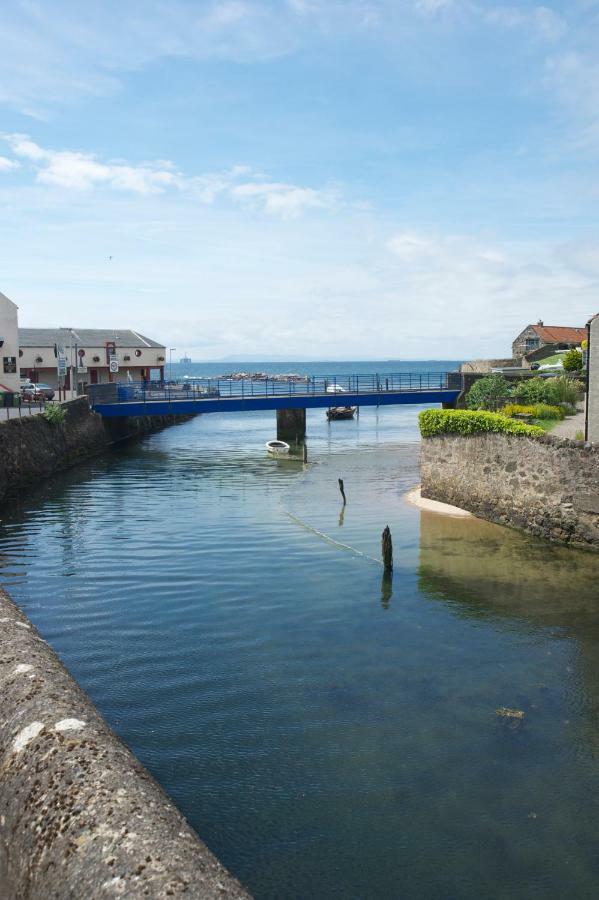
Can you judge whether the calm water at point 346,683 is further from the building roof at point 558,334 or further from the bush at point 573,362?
the building roof at point 558,334

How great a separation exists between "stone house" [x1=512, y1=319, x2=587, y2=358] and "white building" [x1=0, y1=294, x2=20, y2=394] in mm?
59646

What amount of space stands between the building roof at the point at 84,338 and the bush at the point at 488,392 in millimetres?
41848

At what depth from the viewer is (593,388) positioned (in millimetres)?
30172

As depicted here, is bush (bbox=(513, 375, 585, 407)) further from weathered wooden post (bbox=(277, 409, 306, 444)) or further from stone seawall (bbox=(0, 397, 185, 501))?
stone seawall (bbox=(0, 397, 185, 501))

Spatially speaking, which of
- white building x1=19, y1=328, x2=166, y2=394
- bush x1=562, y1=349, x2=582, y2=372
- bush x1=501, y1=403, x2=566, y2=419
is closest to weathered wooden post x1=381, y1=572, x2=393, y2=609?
bush x1=501, y1=403, x2=566, y2=419

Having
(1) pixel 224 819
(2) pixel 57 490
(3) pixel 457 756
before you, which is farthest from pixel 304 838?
(2) pixel 57 490

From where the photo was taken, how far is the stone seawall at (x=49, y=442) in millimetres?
38688

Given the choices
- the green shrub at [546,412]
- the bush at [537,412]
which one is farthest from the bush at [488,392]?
the green shrub at [546,412]

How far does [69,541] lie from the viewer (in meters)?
28.0

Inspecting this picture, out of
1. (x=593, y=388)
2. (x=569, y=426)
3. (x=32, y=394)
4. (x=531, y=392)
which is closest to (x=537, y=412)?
(x=569, y=426)

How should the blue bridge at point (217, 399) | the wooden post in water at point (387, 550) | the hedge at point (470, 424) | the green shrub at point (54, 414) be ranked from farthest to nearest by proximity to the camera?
the blue bridge at point (217, 399) < the green shrub at point (54, 414) < the hedge at point (470, 424) < the wooden post in water at point (387, 550)

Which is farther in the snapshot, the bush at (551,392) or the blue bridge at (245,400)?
the blue bridge at (245,400)

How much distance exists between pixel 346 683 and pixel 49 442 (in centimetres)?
3547

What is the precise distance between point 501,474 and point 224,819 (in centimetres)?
2122
